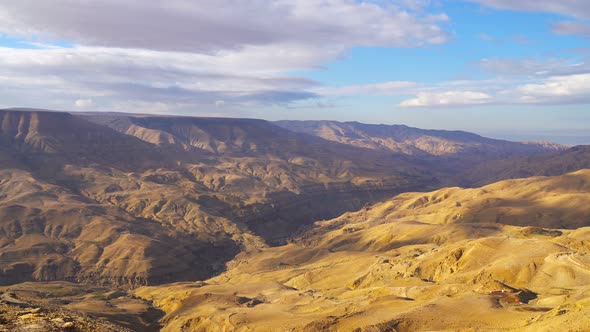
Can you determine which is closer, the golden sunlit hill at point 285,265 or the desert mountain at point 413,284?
the desert mountain at point 413,284

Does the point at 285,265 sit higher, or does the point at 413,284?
the point at 413,284

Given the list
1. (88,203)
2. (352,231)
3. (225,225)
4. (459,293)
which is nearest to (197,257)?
(225,225)

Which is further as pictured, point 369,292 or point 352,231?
point 352,231

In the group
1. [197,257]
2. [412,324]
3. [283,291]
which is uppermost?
[412,324]

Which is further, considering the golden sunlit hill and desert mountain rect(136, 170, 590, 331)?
the golden sunlit hill

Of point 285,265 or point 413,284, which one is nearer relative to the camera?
point 413,284

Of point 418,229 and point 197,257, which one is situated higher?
point 418,229

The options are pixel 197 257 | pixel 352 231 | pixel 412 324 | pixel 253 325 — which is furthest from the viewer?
pixel 352 231

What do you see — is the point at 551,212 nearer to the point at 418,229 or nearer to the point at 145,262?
the point at 418,229
